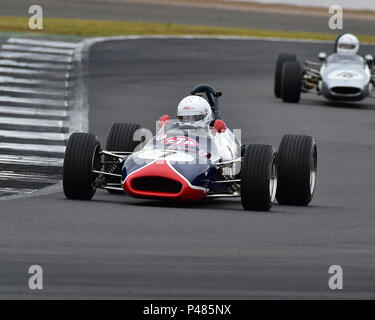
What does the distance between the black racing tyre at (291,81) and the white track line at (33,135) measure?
907cm

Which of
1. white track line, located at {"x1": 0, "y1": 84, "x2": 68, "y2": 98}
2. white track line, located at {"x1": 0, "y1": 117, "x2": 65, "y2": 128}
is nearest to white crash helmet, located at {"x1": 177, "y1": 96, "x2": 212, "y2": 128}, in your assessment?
white track line, located at {"x1": 0, "y1": 117, "x2": 65, "y2": 128}

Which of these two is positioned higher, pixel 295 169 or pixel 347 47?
pixel 347 47

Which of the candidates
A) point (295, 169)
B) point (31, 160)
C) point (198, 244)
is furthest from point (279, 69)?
point (198, 244)

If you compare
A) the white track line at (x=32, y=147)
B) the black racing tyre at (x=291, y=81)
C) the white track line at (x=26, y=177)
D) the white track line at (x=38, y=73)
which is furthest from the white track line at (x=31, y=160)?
the white track line at (x=38, y=73)

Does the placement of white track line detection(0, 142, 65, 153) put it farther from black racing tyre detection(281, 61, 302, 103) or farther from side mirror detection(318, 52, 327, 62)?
side mirror detection(318, 52, 327, 62)

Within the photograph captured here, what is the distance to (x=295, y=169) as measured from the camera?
50.3ft

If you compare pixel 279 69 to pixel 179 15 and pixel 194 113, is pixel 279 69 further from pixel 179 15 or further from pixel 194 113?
pixel 179 15

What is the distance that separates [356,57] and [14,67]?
8.34 m

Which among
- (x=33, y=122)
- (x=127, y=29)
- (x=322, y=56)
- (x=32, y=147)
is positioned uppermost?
(x=127, y=29)

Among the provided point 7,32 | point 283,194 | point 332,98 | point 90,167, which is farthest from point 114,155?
point 7,32

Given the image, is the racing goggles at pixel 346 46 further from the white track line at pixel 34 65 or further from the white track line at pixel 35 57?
the white track line at pixel 35 57

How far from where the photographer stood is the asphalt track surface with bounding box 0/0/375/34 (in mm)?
50031

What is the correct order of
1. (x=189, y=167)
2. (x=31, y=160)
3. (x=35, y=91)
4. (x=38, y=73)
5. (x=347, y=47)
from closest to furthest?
(x=189, y=167) → (x=31, y=160) → (x=35, y=91) → (x=347, y=47) → (x=38, y=73)

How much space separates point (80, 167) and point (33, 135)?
7.48 metres
